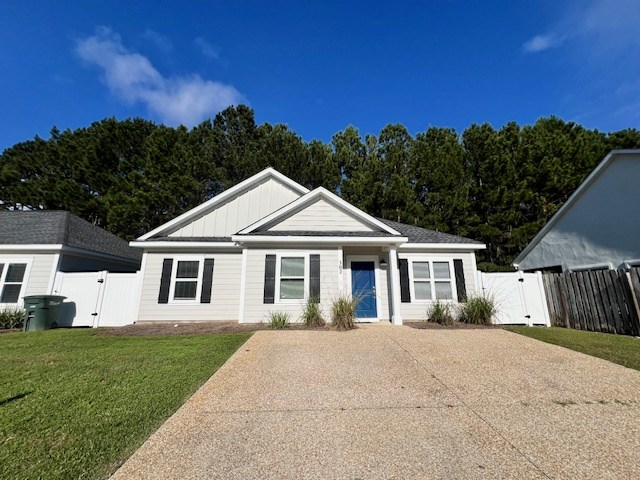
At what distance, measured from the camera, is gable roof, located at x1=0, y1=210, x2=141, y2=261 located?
434 inches

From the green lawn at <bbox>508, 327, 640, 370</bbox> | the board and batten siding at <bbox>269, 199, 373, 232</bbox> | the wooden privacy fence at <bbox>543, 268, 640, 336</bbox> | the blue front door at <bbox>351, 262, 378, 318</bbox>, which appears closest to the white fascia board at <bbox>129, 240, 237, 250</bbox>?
the board and batten siding at <bbox>269, 199, 373, 232</bbox>

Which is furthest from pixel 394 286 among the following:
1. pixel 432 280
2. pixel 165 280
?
pixel 165 280

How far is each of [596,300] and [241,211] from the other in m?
13.1

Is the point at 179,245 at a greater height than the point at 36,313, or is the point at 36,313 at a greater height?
the point at 179,245

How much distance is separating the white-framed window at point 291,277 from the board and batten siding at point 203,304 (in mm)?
2135

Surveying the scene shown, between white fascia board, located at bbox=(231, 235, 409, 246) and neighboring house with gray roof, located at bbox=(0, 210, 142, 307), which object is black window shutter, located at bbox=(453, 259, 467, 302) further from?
neighboring house with gray roof, located at bbox=(0, 210, 142, 307)

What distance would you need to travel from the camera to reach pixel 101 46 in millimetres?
10773

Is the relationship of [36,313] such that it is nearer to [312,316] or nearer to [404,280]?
[312,316]

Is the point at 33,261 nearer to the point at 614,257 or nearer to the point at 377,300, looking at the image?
the point at 377,300

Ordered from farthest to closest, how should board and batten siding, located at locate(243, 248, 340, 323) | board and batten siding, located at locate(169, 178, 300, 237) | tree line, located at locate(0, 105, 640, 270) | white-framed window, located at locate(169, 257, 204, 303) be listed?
tree line, located at locate(0, 105, 640, 270), board and batten siding, located at locate(169, 178, 300, 237), white-framed window, located at locate(169, 257, 204, 303), board and batten siding, located at locate(243, 248, 340, 323)

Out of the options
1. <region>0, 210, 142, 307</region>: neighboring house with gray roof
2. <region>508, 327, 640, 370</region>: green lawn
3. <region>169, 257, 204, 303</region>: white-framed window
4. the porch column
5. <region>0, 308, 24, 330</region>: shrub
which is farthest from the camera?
<region>0, 210, 142, 307</region>: neighboring house with gray roof

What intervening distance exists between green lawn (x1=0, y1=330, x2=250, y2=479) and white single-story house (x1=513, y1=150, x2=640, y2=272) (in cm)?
1344

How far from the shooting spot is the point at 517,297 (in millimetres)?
10094

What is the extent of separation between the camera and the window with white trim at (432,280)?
10367mm
